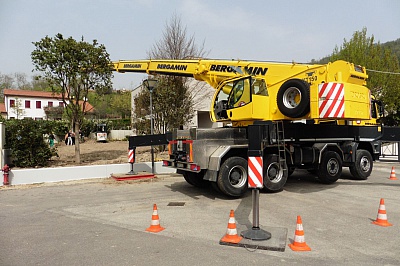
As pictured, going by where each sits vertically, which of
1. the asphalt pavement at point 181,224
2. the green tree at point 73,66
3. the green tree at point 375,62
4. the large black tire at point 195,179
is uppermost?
the green tree at point 375,62

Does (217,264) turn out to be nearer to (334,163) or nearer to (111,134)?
(334,163)

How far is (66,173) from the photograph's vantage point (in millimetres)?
11258

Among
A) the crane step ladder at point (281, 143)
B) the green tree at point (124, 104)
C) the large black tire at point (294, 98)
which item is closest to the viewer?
the large black tire at point (294, 98)

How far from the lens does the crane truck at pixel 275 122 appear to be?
7914 millimetres

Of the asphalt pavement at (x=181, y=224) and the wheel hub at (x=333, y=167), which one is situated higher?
the wheel hub at (x=333, y=167)

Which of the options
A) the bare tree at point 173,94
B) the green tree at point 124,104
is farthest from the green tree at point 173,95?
the green tree at point 124,104

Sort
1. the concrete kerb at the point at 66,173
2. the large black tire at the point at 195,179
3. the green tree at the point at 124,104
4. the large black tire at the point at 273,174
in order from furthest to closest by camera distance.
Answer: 1. the green tree at the point at 124,104
2. the concrete kerb at the point at 66,173
3. the large black tire at the point at 195,179
4. the large black tire at the point at 273,174

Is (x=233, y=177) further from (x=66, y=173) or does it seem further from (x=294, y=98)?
(x=66, y=173)

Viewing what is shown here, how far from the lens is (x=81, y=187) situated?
10.2m

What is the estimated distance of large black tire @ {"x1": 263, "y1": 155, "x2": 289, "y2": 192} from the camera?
338 inches

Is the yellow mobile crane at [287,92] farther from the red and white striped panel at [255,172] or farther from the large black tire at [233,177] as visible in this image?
the red and white striped panel at [255,172]

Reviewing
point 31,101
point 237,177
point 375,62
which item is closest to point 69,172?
point 237,177

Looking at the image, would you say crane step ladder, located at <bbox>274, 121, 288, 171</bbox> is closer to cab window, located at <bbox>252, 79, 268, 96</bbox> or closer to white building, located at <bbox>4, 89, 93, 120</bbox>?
cab window, located at <bbox>252, 79, 268, 96</bbox>

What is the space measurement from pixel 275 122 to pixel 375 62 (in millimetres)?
23212
